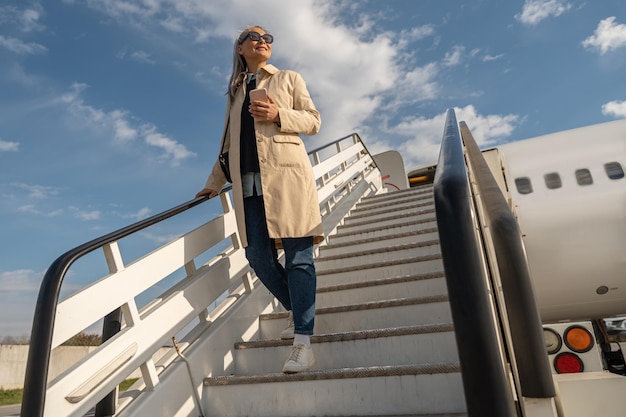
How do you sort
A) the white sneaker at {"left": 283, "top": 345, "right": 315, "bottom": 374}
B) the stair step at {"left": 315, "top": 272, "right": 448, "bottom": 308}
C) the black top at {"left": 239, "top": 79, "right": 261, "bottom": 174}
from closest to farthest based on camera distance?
the white sneaker at {"left": 283, "top": 345, "right": 315, "bottom": 374}
the black top at {"left": 239, "top": 79, "right": 261, "bottom": 174}
the stair step at {"left": 315, "top": 272, "right": 448, "bottom": 308}

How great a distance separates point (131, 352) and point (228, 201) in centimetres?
124

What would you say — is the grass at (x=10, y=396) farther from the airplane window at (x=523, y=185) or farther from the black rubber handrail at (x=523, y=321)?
the black rubber handrail at (x=523, y=321)

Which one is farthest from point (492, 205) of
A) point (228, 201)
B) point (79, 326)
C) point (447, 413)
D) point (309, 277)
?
point (228, 201)

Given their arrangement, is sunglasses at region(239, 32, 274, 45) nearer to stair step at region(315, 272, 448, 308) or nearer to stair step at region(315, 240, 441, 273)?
stair step at region(315, 272, 448, 308)

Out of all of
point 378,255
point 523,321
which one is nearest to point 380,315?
point 378,255

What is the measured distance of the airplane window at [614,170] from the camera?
6375 mm

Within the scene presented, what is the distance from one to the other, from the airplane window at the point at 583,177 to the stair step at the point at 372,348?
5210 millimetres

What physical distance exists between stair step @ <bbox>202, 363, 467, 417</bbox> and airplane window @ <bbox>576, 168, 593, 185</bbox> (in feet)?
18.2

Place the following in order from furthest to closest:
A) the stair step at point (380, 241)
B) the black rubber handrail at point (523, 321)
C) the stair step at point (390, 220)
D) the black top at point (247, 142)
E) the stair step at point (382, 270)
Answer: the stair step at point (390, 220), the stair step at point (380, 241), the stair step at point (382, 270), the black top at point (247, 142), the black rubber handrail at point (523, 321)

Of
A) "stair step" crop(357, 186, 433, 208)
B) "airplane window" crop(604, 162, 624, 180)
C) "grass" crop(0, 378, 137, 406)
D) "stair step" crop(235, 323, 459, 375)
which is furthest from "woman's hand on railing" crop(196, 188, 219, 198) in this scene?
"grass" crop(0, 378, 137, 406)

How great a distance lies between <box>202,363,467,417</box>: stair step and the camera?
199 cm

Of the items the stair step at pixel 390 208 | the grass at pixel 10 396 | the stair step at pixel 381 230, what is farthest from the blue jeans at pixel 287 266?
the grass at pixel 10 396

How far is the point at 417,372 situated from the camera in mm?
2031

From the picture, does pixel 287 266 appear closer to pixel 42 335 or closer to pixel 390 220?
pixel 42 335
